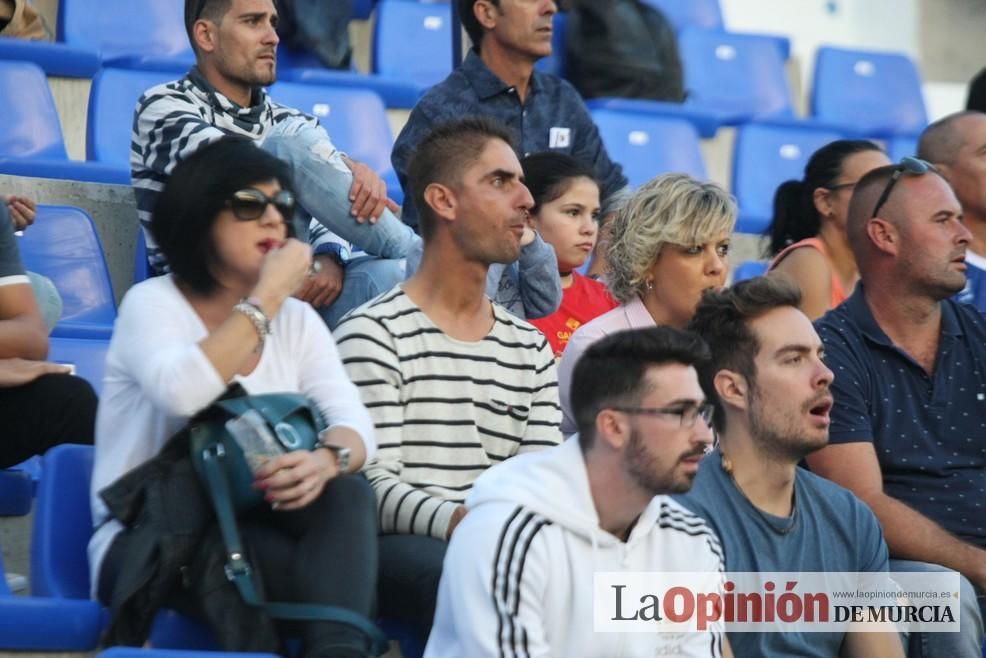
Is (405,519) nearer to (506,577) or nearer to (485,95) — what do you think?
(506,577)

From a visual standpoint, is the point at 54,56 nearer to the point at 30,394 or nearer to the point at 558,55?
the point at 558,55

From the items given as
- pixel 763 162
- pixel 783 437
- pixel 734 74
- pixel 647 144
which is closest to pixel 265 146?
pixel 783 437

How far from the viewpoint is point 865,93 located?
781 cm

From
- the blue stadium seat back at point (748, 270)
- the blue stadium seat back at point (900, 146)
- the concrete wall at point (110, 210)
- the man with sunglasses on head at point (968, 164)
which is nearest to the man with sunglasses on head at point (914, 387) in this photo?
the man with sunglasses on head at point (968, 164)

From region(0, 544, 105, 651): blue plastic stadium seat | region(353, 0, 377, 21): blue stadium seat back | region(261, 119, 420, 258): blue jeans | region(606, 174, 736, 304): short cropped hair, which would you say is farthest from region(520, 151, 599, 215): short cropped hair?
region(353, 0, 377, 21): blue stadium seat back

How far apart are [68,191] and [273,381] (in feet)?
5.88

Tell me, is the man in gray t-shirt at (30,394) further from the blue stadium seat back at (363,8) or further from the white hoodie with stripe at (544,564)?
the blue stadium seat back at (363,8)

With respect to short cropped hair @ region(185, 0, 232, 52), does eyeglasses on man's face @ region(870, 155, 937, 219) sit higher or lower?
lower

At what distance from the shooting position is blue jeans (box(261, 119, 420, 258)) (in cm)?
400

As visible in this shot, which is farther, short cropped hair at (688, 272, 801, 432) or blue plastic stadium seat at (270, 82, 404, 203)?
blue plastic stadium seat at (270, 82, 404, 203)

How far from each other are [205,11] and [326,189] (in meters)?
0.74

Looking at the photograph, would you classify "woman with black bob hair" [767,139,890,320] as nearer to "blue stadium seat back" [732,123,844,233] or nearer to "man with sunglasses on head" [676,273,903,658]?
"man with sunglasses on head" [676,273,903,658]

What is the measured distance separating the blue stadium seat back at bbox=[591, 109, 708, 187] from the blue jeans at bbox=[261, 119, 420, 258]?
2.15 meters

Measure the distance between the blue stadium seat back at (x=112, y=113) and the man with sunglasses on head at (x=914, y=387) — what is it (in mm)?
2225
